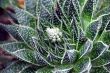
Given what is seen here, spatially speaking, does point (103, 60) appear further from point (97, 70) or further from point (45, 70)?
point (45, 70)

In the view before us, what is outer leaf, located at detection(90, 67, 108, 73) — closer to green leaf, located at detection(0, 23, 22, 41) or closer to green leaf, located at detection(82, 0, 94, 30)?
green leaf, located at detection(82, 0, 94, 30)

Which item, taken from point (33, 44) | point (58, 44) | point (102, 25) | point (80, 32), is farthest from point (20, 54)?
point (102, 25)

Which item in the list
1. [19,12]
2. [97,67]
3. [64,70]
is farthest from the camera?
[19,12]

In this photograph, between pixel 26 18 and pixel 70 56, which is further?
pixel 26 18

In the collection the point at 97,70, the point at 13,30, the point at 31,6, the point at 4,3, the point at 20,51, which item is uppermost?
the point at 4,3

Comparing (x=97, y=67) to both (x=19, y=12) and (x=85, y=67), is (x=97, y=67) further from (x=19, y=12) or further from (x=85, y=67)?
(x=19, y=12)

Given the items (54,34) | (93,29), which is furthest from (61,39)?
(93,29)
